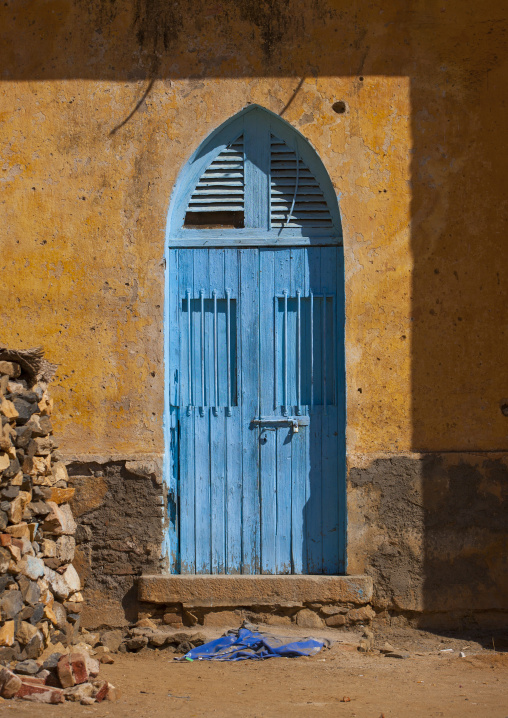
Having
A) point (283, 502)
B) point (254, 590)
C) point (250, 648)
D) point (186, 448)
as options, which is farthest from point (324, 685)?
point (186, 448)

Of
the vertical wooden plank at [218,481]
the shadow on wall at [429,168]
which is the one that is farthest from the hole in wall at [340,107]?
the vertical wooden plank at [218,481]

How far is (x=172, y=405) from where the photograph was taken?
5.65 metres

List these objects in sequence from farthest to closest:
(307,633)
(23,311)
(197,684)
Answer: (23,311) < (307,633) < (197,684)

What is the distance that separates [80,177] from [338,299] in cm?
202

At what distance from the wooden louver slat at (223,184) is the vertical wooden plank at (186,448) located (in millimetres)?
376

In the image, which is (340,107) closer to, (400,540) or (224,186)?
(224,186)

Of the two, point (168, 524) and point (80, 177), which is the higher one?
point (80, 177)

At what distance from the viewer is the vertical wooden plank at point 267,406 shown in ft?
18.4

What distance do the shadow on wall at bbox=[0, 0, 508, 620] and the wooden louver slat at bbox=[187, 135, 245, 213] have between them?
1.81 ft

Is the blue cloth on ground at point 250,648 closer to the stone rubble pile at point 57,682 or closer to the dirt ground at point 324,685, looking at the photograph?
the dirt ground at point 324,685

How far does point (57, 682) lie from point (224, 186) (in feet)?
11.3

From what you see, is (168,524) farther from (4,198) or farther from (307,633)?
(4,198)

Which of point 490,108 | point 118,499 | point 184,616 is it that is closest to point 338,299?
point 490,108

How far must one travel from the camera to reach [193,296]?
224 inches
